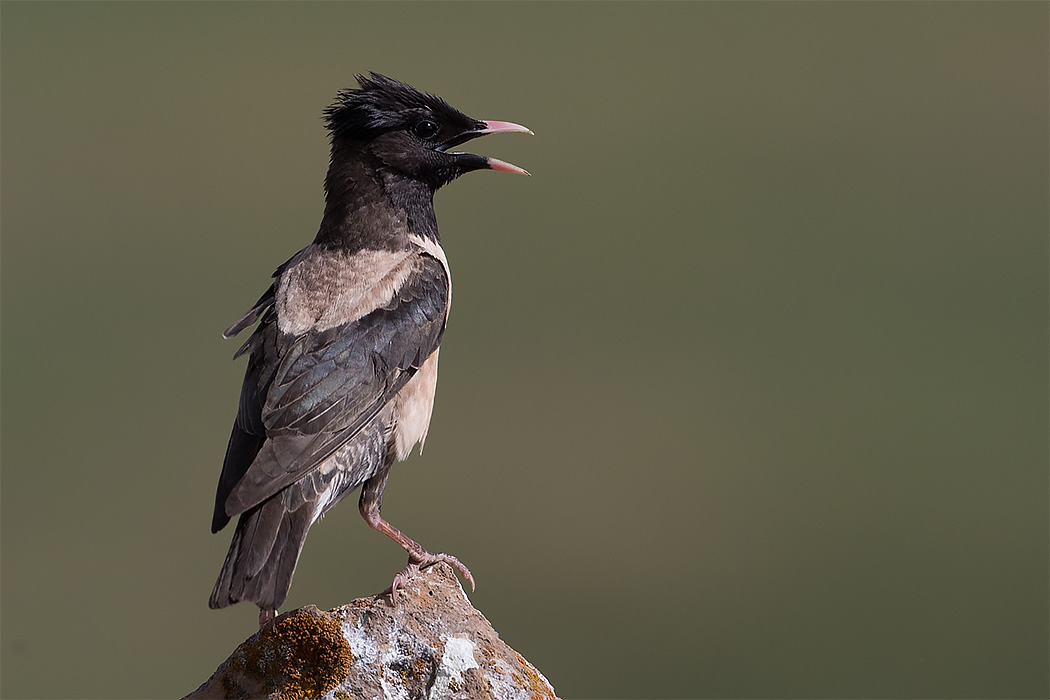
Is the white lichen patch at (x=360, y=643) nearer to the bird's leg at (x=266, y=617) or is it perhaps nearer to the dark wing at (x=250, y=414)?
the bird's leg at (x=266, y=617)

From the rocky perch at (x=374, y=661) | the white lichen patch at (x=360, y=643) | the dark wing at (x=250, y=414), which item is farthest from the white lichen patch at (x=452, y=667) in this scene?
the dark wing at (x=250, y=414)

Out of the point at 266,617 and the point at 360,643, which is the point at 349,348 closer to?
the point at 266,617

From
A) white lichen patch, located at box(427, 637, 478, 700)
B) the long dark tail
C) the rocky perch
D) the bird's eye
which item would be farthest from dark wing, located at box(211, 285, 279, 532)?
the bird's eye

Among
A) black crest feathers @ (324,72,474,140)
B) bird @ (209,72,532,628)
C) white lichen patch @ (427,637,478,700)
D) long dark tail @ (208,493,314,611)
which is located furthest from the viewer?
black crest feathers @ (324,72,474,140)

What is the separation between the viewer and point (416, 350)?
249 inches

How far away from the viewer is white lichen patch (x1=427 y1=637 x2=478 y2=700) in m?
4.94

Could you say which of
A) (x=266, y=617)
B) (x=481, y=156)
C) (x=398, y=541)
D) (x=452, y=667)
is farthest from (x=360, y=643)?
(x=481, y=156)

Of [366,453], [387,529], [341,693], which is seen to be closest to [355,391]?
[366,453]

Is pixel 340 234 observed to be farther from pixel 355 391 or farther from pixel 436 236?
pixel 355 391

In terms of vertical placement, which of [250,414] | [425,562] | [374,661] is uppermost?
[250,414]

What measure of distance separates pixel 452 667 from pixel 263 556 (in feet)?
3.39

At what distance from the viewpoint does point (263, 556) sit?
5.28 m

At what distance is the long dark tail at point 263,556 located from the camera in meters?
5.13

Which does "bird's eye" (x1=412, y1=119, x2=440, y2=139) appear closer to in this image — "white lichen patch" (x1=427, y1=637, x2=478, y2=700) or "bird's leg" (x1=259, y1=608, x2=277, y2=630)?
"bird's leg" (x1=259, y1=608, x2=277, y2=630)
